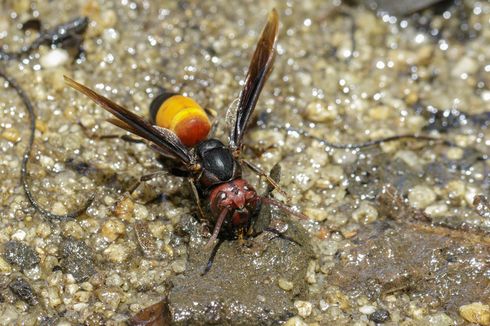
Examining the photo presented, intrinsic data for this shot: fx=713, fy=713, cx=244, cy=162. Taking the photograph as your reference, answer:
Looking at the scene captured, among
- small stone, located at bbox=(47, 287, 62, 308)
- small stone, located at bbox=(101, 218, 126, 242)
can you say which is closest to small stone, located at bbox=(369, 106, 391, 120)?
small stone, located at bbox=(101, 218, 126, 242)

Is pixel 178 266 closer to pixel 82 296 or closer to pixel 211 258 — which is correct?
pixel 211 258

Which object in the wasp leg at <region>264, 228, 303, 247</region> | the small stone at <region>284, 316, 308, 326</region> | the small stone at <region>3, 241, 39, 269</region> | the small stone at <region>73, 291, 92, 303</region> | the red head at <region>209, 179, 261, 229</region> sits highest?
the red head at <region>209, 179, 261, 229</region>

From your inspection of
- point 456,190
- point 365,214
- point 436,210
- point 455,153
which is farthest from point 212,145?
point 455,153

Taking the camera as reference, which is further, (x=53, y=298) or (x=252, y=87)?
(x=252, y=87)

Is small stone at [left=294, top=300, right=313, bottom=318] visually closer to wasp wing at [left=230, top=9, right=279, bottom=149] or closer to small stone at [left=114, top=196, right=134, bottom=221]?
wasp wing at [left=230, top=9, right=279, bottom=149]

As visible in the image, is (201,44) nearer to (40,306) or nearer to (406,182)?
(406,182)

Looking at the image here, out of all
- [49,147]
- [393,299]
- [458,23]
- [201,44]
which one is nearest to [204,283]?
[393,299]
